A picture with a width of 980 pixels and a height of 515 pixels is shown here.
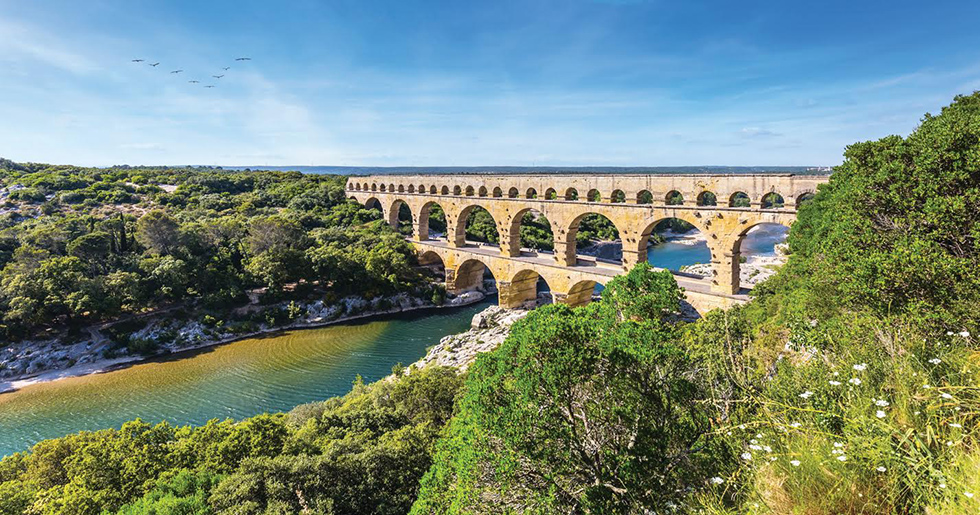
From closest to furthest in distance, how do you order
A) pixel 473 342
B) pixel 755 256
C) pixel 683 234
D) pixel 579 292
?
pixel 473 342, pixel 579 292, pixel 755 256, pixel 683 234

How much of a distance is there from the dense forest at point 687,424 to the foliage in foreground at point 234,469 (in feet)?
0.13

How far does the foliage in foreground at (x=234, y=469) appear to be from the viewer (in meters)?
8.15

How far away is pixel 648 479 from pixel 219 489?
7073 millimetres

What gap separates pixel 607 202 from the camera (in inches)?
880

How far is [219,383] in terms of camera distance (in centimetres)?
1989

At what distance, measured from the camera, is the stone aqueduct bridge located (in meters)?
18.5

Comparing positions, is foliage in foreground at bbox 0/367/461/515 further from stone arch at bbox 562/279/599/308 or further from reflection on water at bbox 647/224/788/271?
reflection on water at bbox 647/224/788/271

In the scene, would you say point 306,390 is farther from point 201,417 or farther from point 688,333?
point 688,333

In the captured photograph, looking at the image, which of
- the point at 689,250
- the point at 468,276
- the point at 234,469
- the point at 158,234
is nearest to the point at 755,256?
the point at 689,250

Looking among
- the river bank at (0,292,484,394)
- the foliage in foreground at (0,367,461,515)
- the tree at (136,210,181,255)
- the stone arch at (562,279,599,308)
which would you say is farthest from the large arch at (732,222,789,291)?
the tree at (136,210,181,255)

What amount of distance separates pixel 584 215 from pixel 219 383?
58.4 feet

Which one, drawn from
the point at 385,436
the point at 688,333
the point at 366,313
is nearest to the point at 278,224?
the point at 366,313

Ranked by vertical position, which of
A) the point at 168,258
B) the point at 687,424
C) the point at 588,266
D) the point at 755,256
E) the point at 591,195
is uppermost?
the point at 591,195

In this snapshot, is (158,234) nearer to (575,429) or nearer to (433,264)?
(433,264)
